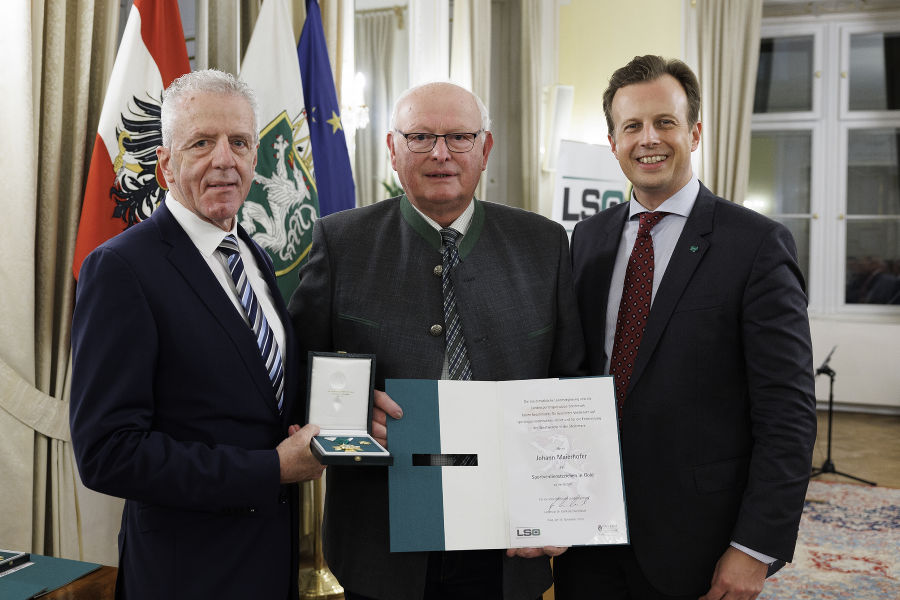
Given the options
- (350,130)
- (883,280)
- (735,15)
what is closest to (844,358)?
(883,280)

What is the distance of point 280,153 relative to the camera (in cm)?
293

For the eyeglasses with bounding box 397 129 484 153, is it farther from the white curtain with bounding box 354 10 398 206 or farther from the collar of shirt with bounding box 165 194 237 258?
the white curtain with bounding box 354 10 398 206

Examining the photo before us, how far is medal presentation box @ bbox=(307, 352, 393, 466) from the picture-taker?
56.9 inches

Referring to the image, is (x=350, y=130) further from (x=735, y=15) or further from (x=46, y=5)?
(x=735, y=15)

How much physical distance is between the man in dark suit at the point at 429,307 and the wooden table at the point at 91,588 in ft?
1.45

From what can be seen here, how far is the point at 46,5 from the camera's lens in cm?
222

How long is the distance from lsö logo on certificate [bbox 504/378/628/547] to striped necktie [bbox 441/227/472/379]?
6.0 inches

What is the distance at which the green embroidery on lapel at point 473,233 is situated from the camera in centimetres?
172

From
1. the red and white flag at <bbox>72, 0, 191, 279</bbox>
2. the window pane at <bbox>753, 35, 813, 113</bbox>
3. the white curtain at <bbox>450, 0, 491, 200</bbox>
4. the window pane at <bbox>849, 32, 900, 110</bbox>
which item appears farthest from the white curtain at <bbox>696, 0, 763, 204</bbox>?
the red and white flag at <bbox>72, 0, 191, 279</bbox>

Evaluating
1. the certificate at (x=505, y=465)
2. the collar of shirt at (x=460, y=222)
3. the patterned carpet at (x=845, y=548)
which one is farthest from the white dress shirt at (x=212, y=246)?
the patterned carpet at (x=845, y=548)

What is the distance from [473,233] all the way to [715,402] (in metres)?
0.67

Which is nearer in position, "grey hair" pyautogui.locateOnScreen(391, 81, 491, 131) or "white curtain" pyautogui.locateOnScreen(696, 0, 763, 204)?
"grey hair" pyautogui.locateOnScreen(391, 81, 491, 131)

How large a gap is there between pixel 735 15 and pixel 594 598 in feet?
23.0

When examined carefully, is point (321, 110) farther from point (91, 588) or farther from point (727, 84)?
point (727, 84)
